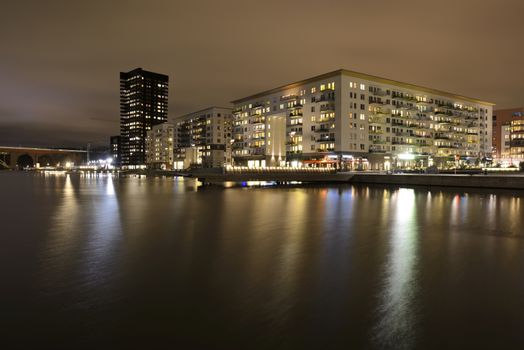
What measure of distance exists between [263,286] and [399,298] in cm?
477

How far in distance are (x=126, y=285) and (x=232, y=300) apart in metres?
4.44

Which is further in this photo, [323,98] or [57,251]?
[323,98]

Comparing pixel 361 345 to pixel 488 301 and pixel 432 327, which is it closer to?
pixel 432 327

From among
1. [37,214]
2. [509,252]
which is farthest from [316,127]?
[509,252]

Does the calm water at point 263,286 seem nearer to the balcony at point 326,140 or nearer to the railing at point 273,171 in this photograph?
the railing at point 273,171

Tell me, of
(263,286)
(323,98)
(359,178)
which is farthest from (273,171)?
(263,286)

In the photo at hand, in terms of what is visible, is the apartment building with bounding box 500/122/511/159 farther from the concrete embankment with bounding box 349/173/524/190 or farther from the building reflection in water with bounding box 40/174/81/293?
the building reflection in water with bounding box 40/174/81/293

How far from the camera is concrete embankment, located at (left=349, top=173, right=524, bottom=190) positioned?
61.1 m

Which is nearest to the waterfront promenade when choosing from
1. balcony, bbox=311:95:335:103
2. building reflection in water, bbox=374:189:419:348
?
balcony, bbox=311:95:335:103

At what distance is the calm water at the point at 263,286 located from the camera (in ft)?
32.5

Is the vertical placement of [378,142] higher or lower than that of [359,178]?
higher

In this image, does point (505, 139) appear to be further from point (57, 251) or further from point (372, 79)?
point (57, 251)

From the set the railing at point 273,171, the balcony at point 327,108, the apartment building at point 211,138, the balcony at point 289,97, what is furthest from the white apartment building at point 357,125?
the apartment building at point 211,138

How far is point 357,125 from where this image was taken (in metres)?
107
